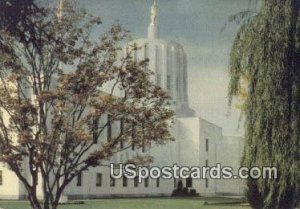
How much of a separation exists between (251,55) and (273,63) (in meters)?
0.55

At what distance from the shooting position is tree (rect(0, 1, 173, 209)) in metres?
12.0

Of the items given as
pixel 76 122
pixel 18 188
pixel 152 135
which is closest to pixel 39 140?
pixel 76 122

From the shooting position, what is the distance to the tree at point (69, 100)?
1195cm

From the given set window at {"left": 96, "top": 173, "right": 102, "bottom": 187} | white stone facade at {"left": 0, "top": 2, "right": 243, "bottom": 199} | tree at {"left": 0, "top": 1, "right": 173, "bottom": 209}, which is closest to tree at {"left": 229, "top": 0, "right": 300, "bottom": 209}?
tree at {"left": 0, "top": 1, "right": 173, "bottom": 209}

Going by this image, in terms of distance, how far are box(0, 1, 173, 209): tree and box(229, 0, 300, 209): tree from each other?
5.77 feet

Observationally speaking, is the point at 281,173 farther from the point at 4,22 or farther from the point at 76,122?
the point at 4,22

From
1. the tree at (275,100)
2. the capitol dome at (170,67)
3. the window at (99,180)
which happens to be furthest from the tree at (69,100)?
the capitol dome at (170,67)

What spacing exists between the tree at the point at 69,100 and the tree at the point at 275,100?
1758 mm

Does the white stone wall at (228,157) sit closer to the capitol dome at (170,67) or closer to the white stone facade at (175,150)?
the white stone facade at (175,150)

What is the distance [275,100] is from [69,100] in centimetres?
392

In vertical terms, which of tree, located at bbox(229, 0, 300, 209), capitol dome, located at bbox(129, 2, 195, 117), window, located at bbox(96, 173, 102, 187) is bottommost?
window, located at bbox(96, 173, 102, 187)

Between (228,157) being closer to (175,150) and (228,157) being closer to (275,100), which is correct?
(175,150)

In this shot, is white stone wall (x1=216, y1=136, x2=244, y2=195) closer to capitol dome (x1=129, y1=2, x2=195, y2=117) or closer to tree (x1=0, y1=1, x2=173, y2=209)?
capitol dome (x1=129, y1=2, x2=195, y2=117)

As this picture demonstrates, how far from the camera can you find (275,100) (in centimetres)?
1227
